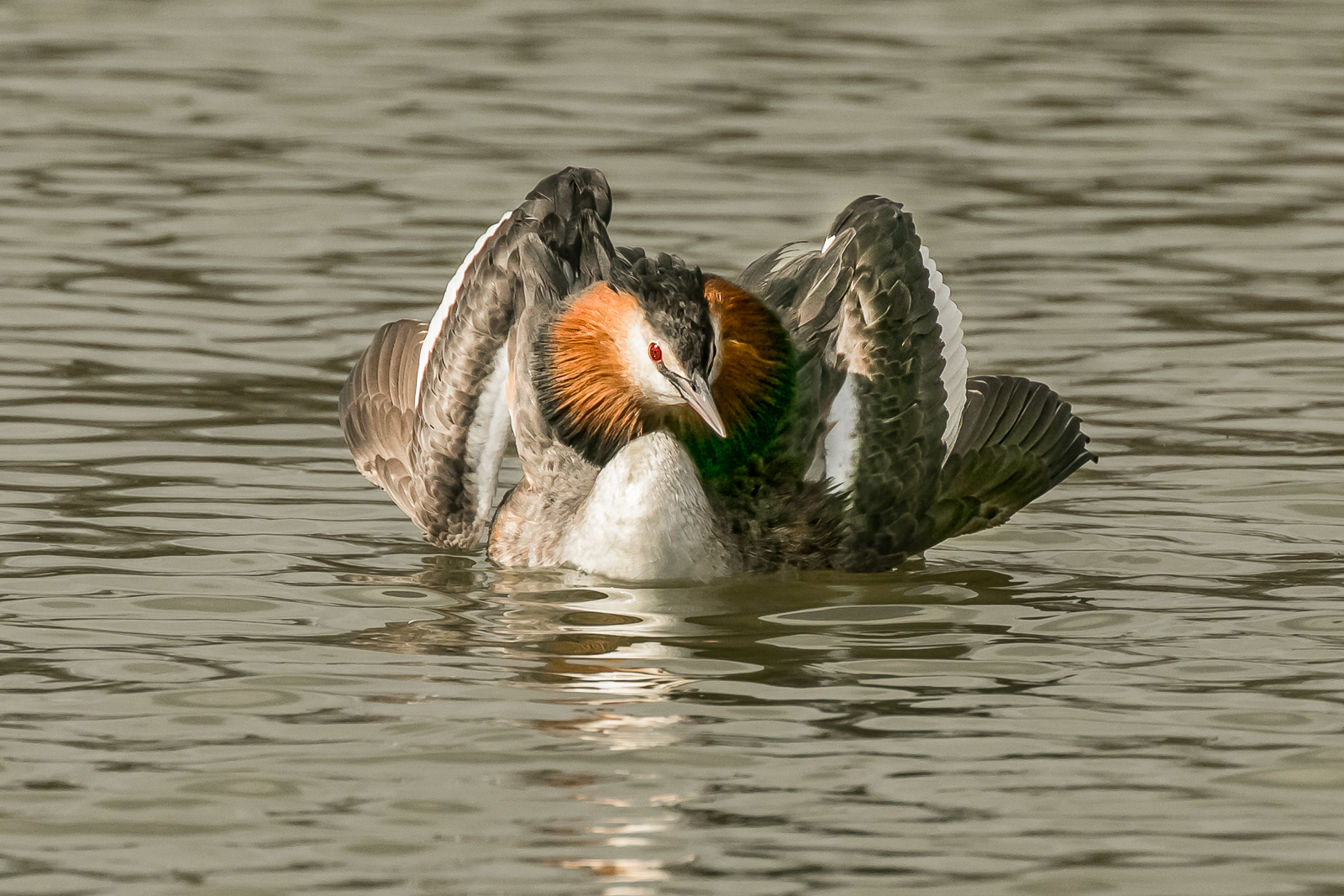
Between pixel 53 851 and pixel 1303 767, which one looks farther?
pixel 1303 767

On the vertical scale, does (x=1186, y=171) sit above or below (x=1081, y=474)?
above

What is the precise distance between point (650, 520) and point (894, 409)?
3.91 ft

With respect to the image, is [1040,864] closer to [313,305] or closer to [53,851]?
[53,851]

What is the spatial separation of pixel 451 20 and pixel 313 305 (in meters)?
9.14

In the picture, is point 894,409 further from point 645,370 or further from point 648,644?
point 648,644

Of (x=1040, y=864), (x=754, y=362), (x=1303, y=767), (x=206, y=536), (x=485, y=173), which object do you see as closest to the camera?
(x=1040, y=864)

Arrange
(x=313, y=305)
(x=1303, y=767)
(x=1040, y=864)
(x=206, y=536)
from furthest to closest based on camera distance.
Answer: (x=313, y=305)
(x=206, y=536)
(x=1303, y=767)
(x=1040, y=864)

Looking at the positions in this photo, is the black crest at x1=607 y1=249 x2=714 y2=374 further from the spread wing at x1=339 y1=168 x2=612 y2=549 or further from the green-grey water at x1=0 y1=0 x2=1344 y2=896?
the green-grey water at x1=0 y1=0 x2=1344 y2=896

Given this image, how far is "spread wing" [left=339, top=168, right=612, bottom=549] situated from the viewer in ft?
35.0

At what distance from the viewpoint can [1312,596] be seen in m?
9.80

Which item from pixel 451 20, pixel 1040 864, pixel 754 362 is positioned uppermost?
pixel 451 20

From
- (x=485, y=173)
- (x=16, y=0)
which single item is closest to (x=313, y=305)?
(x=485, y=173)

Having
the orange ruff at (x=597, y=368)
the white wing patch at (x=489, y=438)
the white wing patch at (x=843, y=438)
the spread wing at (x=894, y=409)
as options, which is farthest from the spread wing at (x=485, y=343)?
the white wing patch at (x=843, y=438)

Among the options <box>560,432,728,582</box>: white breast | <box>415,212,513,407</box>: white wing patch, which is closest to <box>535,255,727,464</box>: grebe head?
<box>560,432,728,582</box>: white breast
